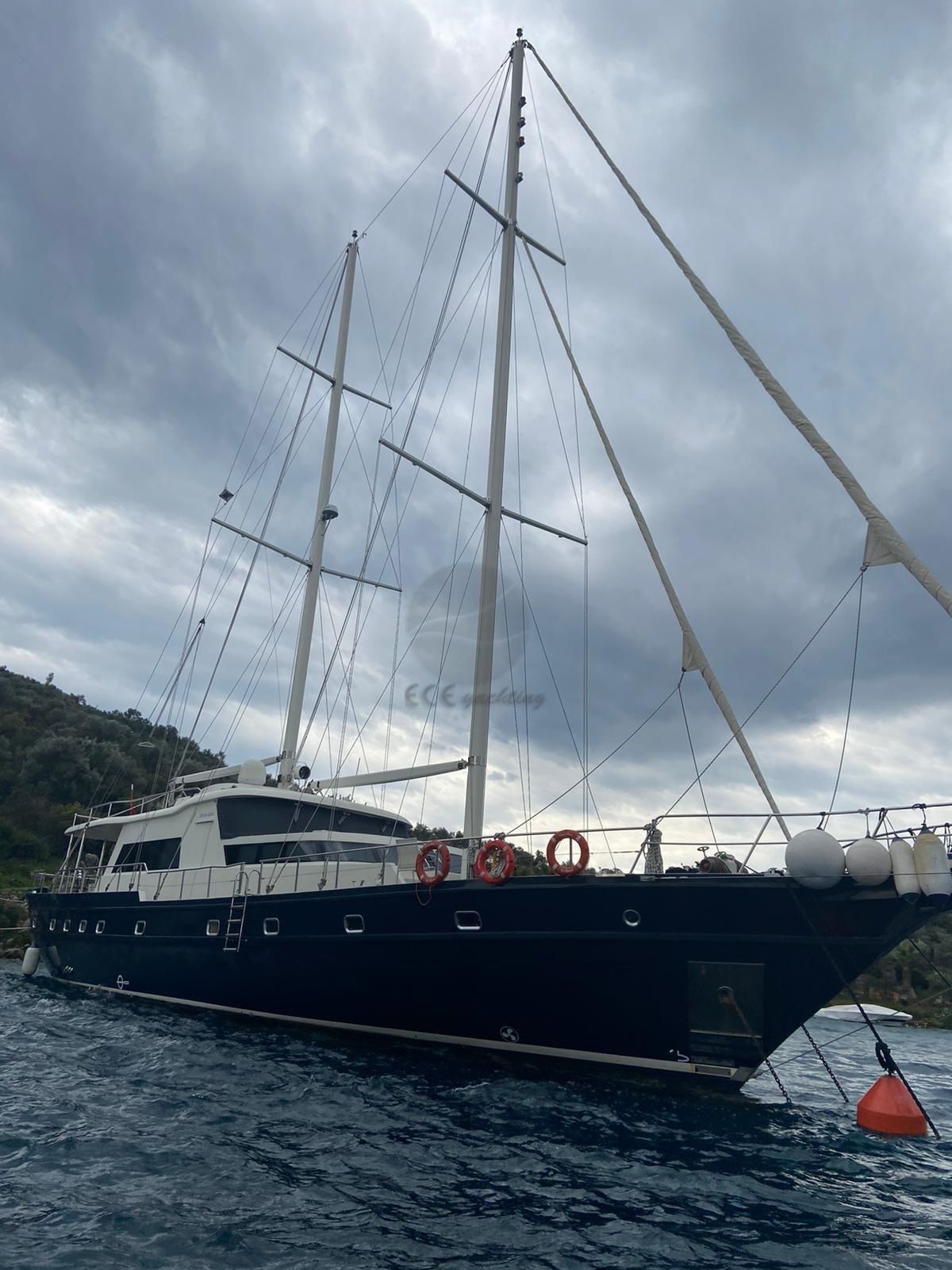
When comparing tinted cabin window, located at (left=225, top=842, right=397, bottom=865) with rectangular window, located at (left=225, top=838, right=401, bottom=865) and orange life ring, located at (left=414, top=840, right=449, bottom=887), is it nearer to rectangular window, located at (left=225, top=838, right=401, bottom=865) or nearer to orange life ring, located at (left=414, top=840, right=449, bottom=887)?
rectangular window, located at (left=225, top=838, right=401, bottom=865)

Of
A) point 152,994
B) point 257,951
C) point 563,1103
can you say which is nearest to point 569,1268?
point 563,1103

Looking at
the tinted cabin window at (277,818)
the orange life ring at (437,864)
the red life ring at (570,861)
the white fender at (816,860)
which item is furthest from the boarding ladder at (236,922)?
the white fender at (816,860)

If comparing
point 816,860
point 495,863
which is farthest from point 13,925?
point 816,860

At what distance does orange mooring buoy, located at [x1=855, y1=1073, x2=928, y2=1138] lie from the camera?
1123 cm

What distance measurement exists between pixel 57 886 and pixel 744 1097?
70.2 feet

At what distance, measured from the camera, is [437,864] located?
1378 centimetres

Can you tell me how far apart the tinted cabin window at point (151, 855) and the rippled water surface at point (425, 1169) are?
658cm

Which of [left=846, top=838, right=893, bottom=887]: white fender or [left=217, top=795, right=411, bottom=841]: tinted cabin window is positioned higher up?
[left=217, top=795, right=411, bottom=841]: tinted cabin window

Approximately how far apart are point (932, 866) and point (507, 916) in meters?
5.72

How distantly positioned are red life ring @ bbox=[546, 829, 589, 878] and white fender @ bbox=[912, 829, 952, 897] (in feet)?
13.9

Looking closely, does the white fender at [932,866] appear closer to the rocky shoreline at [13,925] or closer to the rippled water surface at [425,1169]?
the rippled water surface at [425,1169]

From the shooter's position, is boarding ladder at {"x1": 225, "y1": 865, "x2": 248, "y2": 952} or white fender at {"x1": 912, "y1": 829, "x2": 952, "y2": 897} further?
boarding ladder at {"x1": 225, "y1": 865, "x2": 248, "y2": 952}

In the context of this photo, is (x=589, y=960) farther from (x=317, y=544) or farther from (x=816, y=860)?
(x=317, y=544)

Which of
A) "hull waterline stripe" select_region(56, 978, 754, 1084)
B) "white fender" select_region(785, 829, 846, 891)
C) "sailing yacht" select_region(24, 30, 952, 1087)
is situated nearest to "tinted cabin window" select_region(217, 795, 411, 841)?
"sailing yacht" select_region(24, 30, 952, 1087)
